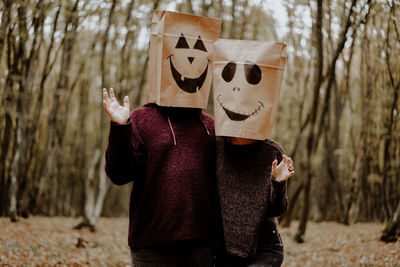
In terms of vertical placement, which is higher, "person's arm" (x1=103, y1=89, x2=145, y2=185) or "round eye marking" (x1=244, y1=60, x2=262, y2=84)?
"round eye marking" (x1=244, y1=60, x2=262, y2=84)

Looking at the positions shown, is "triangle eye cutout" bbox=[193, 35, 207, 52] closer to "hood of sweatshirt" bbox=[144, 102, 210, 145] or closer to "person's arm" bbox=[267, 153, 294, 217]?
"hood of sweatshirt" bbox=[144, 102, 210, 145]

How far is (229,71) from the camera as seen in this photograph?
204 centimetres

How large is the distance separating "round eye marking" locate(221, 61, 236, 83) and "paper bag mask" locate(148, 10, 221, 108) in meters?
0.16

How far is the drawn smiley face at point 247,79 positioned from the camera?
2.01 metres

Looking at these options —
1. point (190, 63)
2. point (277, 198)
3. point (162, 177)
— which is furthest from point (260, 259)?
point (190, 63)

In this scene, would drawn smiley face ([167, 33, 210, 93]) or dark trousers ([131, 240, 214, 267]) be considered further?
drawn smiley face ([167, 33, 210, 93])

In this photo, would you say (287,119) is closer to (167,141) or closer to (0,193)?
(0,193)

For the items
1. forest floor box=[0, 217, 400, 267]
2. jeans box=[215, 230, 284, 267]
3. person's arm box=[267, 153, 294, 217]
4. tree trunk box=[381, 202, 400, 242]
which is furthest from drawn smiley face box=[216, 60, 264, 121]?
tree trunk box=[381, 202, 400, 242]

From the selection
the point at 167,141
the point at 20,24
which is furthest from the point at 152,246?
the point at 20,24

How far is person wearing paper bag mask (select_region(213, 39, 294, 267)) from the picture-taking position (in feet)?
6.46

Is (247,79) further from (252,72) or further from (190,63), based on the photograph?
(190,63)

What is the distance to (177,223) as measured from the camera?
1913 mm

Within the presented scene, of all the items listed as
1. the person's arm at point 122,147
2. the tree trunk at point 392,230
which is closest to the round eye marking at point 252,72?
the person's arm at point 122,147

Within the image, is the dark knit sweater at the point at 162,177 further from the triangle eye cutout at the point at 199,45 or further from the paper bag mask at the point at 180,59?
the triangle eye cutout at the point at 199,45
